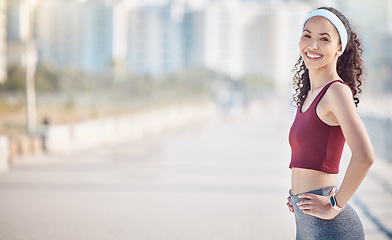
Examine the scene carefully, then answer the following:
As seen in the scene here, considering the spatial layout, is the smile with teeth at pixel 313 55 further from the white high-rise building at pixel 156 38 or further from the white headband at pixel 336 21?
the white high-rise building at pixel 156 38

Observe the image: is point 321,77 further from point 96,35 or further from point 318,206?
point 96,35

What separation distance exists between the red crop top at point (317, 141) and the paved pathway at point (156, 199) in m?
3.42

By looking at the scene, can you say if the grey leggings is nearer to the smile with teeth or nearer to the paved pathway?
the smile with teeth

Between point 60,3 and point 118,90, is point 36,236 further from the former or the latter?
point 60,3

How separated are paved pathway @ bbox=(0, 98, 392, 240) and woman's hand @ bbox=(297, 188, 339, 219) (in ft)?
11.2

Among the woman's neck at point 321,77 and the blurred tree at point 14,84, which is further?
the blurred tree at point 14,84

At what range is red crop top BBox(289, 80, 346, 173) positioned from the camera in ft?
6.91

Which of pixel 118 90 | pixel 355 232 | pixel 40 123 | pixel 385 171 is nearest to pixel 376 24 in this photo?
pixel 118 90

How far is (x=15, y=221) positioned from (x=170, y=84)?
195ft

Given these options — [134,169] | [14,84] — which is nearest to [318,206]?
[134,169]

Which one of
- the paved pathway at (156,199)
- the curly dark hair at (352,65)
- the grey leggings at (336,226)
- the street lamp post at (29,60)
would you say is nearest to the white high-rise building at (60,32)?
the street lamp post at (29,60)

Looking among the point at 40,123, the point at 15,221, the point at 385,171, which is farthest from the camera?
the point at 40,123

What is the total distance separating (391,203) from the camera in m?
7.28

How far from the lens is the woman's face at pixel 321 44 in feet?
7.20
